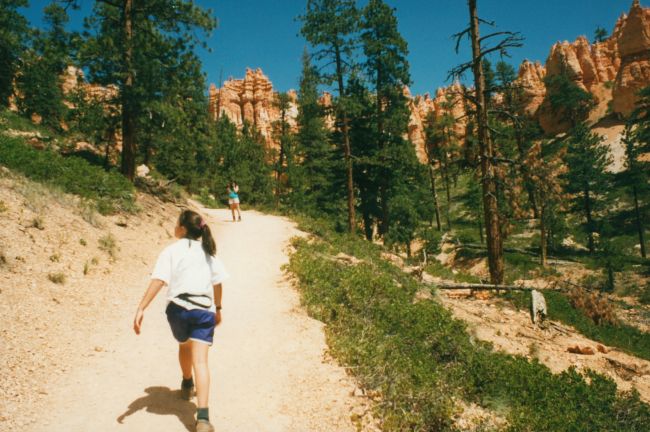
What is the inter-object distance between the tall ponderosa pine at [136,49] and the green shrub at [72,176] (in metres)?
2.10

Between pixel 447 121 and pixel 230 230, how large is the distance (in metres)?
31.9

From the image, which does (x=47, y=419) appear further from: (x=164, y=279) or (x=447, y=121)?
(x=447, y=121)

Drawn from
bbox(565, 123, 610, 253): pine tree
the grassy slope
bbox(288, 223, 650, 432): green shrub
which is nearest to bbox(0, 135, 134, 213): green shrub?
the grassy slope

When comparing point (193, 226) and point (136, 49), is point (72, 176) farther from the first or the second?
point (193, 226)

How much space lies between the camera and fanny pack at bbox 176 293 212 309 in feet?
11.6

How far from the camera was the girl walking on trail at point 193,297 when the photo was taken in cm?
344

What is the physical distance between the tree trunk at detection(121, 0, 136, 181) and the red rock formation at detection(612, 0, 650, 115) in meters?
66.3

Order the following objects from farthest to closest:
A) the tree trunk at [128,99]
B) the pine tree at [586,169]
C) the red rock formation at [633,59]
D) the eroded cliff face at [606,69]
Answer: the eroded cliff face at [606,69]
the red rock formation at [633,59]
the pine tree at [586,169]
the tree trunk at [128,99]

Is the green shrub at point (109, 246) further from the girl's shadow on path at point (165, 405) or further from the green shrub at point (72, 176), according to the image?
the girl's shadow on path at point (165, 405)

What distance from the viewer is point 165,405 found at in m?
4.09

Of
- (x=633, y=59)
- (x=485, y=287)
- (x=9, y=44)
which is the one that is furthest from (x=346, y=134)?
(x=633, y=59)

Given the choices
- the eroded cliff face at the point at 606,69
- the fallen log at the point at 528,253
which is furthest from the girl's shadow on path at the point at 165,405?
the eroded cliff face at the point at 606,69

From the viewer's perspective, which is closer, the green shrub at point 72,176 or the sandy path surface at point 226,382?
the sandy path surface at point 226,382

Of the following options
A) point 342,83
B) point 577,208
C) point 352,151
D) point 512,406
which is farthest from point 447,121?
point 512,406
